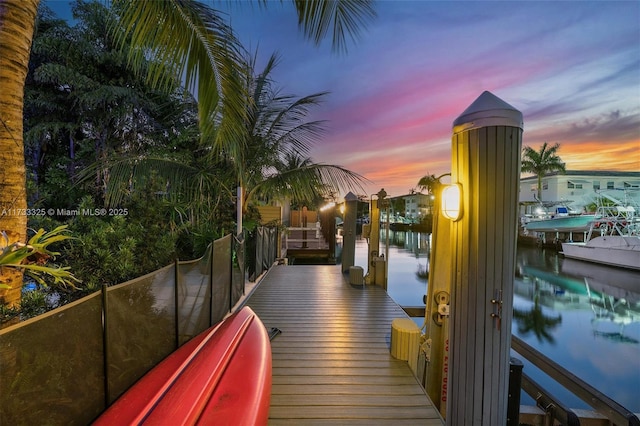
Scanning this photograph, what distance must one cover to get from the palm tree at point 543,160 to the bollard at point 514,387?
39.3 meters

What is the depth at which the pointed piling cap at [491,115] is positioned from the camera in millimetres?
1703

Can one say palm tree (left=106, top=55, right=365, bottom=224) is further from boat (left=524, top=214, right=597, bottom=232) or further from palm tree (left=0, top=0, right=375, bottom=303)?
boat (left=524, top=214, right=597, bottom=232)

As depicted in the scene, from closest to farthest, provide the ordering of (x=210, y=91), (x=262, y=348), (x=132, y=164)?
(x=262, y=348)
(x=210, y=91)
(x=132, y=164)

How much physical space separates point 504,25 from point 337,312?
902 cm

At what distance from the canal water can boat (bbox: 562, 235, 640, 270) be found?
0.50 metres

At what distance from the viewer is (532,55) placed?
8773 mm

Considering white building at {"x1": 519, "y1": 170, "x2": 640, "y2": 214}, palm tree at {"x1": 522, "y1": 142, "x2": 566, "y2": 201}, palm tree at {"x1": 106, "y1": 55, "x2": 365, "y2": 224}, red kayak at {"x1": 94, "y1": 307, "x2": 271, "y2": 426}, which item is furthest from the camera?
white building at {"x1": 519, "y1": 170, "x2": 640, "y2": 214}

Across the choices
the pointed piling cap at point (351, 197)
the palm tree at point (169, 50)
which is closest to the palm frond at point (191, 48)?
the palm tree at point (169, 50)

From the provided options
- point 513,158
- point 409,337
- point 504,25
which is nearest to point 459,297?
point 513,158

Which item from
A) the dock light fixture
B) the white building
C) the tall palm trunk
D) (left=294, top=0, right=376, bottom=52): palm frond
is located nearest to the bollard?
the dock light fixture

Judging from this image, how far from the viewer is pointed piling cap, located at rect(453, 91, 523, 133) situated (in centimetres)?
170

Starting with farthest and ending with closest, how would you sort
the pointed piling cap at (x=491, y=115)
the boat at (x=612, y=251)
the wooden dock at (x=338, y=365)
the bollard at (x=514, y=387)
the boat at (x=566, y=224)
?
the boat at (x=566, y=224)
the boat at (x=612, y=251)
the wooden dock at (x=338, y=365)
the bollard at (x=514, y=387)
the pointed piling cap at (x=491, y=115)

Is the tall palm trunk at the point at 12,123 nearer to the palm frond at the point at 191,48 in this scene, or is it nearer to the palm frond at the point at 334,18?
the palm frond at the point at 191,48

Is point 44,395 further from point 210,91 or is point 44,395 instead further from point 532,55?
point 532,55
